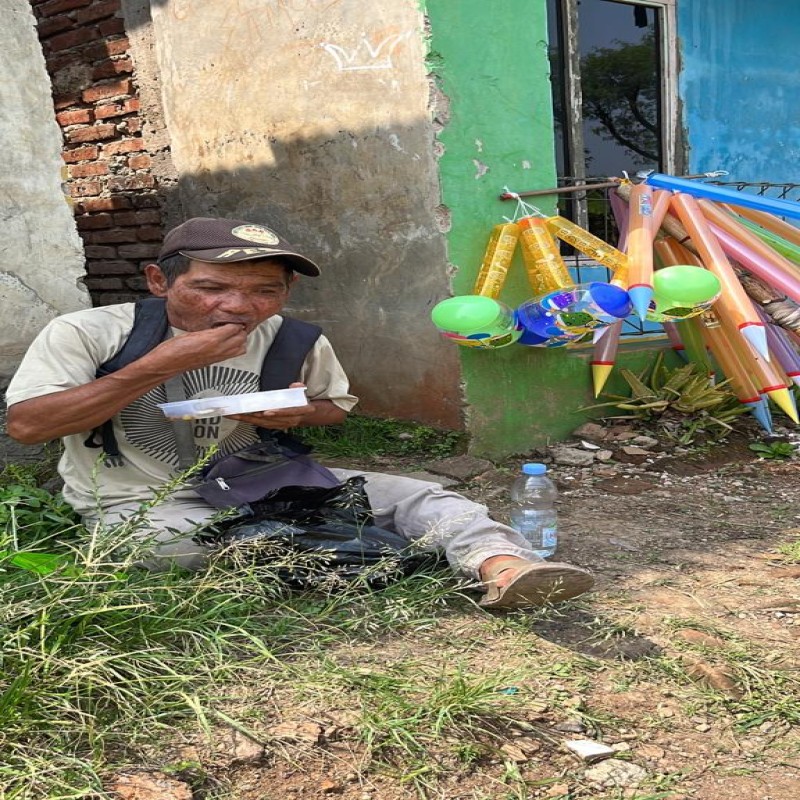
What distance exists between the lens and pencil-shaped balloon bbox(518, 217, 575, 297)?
13.0 ft

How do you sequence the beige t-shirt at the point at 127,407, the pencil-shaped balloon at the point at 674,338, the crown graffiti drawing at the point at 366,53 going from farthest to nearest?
the pencil-shaped balloon at the point at 674,338
the crown graffiti drawing at the point at 366,53
the beige t-shirt at the point at 127,407

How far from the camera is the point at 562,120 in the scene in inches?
207

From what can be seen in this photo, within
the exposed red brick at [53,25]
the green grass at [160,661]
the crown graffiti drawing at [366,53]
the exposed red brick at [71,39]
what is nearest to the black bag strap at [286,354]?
the green grass at [160,661]

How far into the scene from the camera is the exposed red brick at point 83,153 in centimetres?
561

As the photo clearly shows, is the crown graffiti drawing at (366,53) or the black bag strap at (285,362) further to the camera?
the crown graffiti drawing at (366,53)

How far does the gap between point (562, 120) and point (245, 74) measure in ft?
6.46

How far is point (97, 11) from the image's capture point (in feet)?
17.5

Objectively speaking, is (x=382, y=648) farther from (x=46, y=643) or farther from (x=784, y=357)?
(x=784, y=357)

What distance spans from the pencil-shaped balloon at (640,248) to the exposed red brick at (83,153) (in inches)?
138

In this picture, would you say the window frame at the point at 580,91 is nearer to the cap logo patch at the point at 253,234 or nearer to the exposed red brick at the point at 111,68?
the exposed red brick at the point at 111,68

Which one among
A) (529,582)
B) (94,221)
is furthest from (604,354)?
(94,221)

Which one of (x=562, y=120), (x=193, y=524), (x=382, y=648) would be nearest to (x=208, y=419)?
(x=193, y=524)

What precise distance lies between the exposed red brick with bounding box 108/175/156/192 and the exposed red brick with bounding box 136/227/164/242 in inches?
10.5

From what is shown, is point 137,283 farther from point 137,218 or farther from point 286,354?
point 286,354
